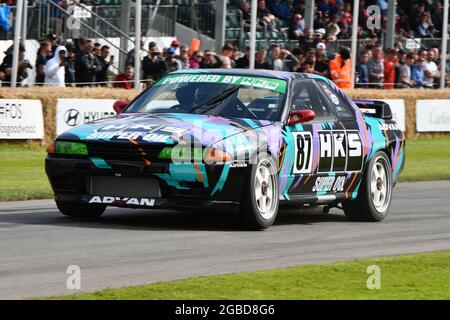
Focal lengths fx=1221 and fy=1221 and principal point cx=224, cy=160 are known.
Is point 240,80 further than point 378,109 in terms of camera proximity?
No

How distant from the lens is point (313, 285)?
784 cm

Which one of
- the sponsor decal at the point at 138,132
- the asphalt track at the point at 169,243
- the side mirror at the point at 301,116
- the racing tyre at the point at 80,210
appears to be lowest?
the asphalt track at the point at 169,243

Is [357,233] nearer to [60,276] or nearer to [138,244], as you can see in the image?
[138,244]

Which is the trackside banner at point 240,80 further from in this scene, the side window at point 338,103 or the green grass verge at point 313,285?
the green grass verge at point 313,285

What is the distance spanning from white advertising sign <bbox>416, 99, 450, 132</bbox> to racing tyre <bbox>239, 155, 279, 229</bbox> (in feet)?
59.3

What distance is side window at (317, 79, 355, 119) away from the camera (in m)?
12.4

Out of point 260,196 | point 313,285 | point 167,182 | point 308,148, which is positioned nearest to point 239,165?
point 260,196

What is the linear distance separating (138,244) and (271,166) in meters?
1.82

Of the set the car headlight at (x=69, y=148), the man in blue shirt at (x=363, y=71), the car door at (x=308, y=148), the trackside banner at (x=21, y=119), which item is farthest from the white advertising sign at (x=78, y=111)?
the car headlight at (x=69, y=148)

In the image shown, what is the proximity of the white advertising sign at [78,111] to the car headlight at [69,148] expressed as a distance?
10064 millimetres

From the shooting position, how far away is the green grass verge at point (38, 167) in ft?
47.2

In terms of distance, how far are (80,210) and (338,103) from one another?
9.81ft

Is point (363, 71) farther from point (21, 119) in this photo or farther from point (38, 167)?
point (38, 167)

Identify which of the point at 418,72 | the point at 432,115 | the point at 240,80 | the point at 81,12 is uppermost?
the point at 81,12
